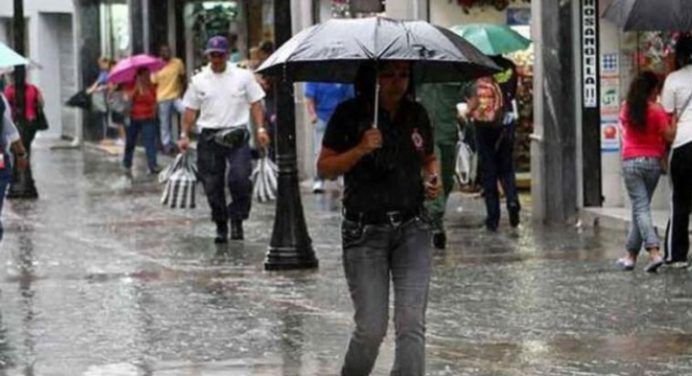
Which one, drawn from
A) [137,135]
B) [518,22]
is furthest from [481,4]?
[137,135]

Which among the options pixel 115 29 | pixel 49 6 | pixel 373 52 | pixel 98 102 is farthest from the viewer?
pixel 49 6

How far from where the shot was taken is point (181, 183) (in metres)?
20.1

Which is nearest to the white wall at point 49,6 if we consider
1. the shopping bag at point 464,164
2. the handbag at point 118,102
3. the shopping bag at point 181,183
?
the handbag at point 118,102

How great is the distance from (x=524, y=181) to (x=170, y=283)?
27.9 ft

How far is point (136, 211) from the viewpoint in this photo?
70.9 ft

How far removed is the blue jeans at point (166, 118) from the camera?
31406mm

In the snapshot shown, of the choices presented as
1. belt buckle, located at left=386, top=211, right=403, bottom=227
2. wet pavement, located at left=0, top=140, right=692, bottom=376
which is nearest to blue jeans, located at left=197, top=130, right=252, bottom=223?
wet pavement, located at left=0, top=140, right=692, bottom=376

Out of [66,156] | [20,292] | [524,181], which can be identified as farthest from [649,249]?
[66,156]

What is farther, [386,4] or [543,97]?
[386,4]

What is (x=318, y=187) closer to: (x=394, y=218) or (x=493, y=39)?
(x=493, y=39)

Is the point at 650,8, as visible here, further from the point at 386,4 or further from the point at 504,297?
the point at 386,4

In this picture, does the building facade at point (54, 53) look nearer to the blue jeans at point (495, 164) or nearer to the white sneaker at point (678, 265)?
→ the blue jeans at point (495, 164)

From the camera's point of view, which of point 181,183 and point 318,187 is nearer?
point 181,183

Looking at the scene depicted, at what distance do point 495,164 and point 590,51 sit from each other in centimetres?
154
